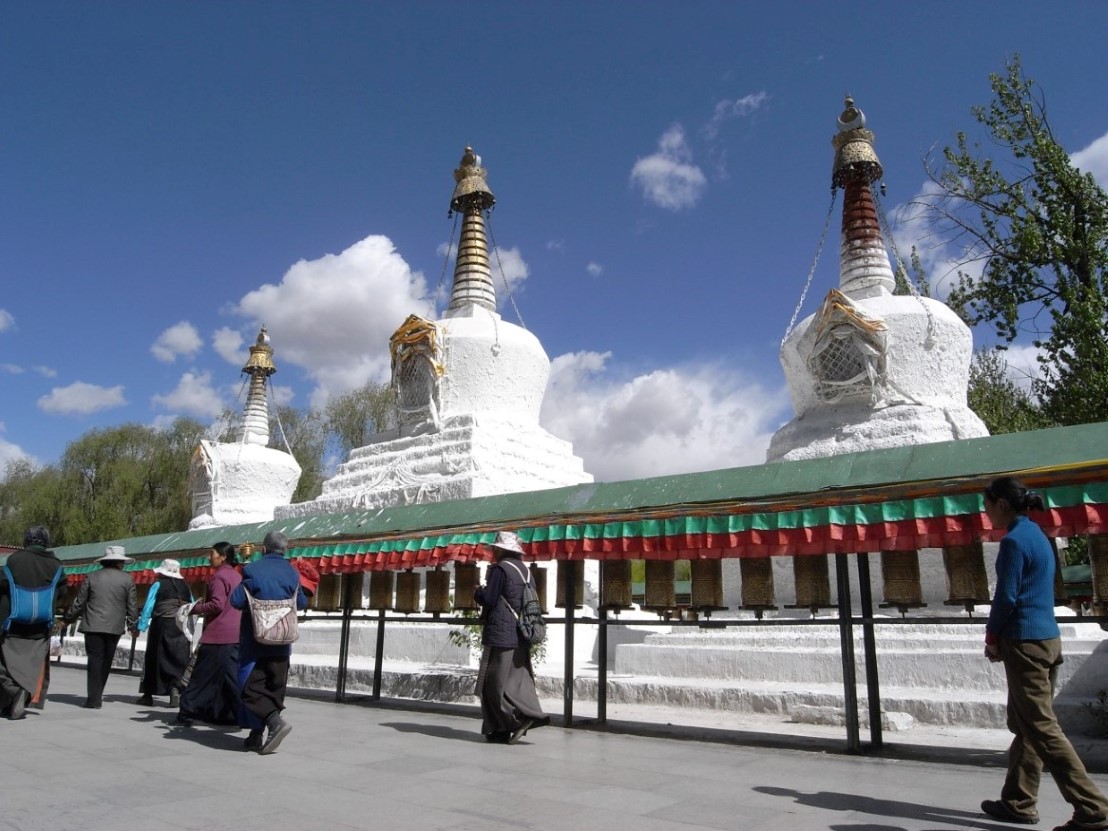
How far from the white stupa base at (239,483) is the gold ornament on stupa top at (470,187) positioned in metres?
9.68

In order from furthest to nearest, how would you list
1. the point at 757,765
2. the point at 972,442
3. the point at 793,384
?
the point at 793,384, the point at 972,442, the point at 757,765

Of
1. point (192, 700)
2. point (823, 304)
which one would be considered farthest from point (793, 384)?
point (192, 700)

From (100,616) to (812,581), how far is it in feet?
20.8

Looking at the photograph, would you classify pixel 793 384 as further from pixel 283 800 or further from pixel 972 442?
pixel 283 800

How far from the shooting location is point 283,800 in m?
4.11

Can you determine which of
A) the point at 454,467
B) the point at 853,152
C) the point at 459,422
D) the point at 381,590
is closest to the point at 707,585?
the point at 381,590

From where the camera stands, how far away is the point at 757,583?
656cm

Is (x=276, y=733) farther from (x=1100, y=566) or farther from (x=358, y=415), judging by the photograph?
(x=358, y=415)

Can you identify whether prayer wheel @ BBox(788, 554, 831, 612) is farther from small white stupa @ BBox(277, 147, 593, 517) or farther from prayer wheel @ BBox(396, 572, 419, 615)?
small white stupa @ BBox(277, 147, 593, 517)

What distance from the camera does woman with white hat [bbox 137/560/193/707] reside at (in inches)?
317

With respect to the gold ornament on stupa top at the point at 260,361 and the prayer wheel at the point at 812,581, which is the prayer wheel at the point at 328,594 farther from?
the gold ornament on stupa top at the point at 260,361

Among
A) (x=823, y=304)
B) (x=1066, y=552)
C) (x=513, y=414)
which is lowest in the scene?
(x=1066, y=552)

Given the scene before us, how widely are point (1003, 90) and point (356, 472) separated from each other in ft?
48.3

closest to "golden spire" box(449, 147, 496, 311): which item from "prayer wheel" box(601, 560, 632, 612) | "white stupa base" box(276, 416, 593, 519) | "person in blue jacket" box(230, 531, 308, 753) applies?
"white stupa base" box(276, 416, 593, 519)
